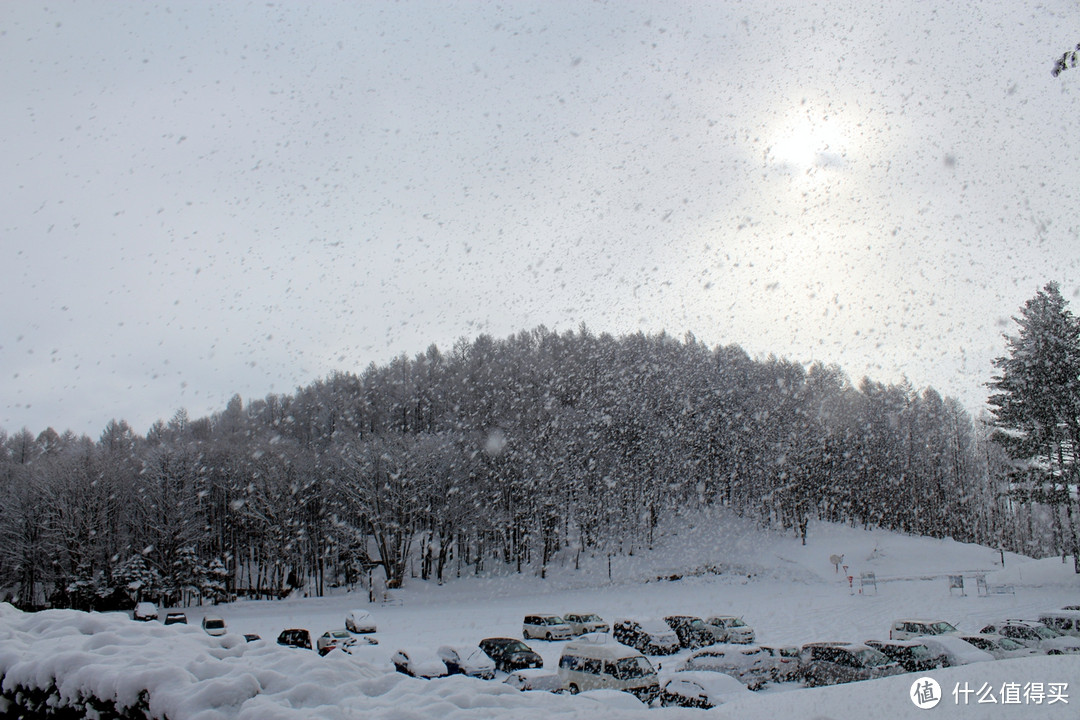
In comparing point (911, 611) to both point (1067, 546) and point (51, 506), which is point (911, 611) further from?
point (51, 506)

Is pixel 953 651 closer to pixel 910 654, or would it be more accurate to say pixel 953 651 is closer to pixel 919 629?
pixel 910 654

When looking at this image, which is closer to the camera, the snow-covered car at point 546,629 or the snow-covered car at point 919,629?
the snow-covered car at point 919,629

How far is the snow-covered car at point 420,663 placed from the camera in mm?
17062

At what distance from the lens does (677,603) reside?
3709 cm

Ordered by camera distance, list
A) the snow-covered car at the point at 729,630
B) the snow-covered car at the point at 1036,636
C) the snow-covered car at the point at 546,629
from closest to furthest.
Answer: the snow-covered car at the point at 1036,636 < the snow-covered car at the point at 729,630 < the snow-covered car at the point at 546,629

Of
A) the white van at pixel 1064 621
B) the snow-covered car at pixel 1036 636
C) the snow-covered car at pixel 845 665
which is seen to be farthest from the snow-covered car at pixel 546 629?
the white van at pixel 1064 621

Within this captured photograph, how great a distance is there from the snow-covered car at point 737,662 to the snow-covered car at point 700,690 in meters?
3.06

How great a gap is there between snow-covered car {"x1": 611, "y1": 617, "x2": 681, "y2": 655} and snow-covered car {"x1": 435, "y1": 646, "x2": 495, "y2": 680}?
19.3 ft

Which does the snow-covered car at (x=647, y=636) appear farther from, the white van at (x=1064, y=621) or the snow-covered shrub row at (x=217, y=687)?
the snow-covered shrub row at (x=217, y=687)

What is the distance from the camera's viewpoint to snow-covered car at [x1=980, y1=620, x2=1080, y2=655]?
17.6 metres

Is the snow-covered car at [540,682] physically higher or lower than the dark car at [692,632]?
higher

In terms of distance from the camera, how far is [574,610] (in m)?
37.2

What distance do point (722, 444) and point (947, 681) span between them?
5611 centimetres

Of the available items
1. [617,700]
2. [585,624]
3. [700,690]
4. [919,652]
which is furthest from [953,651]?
[585,624]
